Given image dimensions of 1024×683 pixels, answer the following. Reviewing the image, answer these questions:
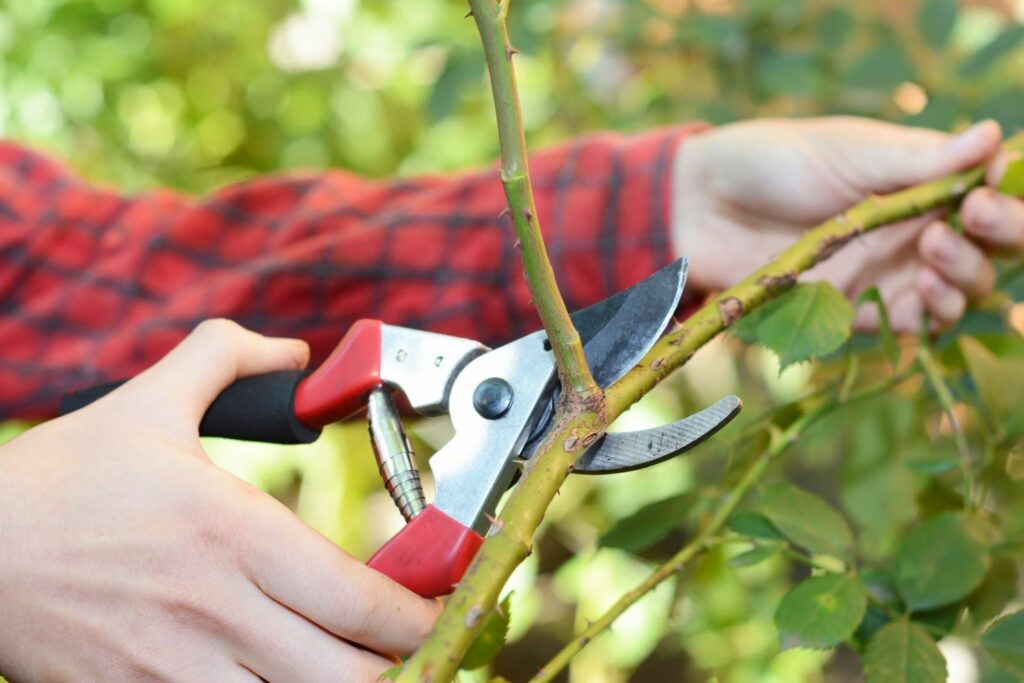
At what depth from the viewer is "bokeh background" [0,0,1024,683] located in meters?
0.79

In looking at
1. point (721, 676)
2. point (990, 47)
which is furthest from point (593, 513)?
point (990, 47)

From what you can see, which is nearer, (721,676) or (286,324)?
(286,324)

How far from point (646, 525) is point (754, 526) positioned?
62 millimetres

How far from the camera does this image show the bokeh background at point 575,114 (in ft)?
2.59

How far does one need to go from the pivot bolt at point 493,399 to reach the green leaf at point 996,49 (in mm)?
506

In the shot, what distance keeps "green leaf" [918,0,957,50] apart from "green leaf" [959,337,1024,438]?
29 cm

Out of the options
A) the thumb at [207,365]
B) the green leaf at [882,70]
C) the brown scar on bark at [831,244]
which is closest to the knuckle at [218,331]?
the thumb at [207,365]

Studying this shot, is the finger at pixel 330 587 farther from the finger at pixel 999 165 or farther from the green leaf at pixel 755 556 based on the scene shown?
the finger at pixel 999 165

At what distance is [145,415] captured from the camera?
47 cm

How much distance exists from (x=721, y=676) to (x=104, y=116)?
1.13 m

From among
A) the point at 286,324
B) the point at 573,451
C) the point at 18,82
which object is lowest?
the point at 573,451

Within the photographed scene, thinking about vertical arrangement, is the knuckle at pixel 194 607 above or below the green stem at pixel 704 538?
above

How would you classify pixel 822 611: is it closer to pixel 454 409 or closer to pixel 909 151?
pixel 454 409

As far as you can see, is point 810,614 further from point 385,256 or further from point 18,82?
point 18,82
